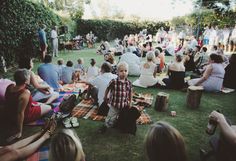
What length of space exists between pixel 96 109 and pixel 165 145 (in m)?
4.49

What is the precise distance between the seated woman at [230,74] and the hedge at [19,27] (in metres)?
8.87

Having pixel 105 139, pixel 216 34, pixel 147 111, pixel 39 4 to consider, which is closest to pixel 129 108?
pixel 105 139

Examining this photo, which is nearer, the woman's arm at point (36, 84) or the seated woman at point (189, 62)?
the woman's arm at point (36, 84)

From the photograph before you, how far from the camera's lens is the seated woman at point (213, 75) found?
25.2ft

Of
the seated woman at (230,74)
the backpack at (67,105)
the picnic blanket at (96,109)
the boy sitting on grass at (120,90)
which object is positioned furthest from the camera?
the seated woman at (230,74)

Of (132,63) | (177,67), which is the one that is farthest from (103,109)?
(132,63)

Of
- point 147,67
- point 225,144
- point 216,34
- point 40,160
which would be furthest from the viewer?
point 216,34

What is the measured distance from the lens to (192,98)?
6.52 m

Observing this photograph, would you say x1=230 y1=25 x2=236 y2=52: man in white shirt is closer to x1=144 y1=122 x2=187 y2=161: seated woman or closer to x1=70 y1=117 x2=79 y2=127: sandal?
x1=70 y1=117 x2=79 y2=127: sandal

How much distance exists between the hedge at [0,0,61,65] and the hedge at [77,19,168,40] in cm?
1055

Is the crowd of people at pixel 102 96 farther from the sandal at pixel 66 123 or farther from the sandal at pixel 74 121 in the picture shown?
the sandal at pixel 74 121

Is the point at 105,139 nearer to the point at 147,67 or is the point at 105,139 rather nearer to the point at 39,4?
the point at 147,67

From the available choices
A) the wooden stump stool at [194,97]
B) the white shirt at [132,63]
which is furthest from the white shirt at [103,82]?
the white shirt at [132,63]

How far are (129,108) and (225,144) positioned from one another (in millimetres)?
2039
